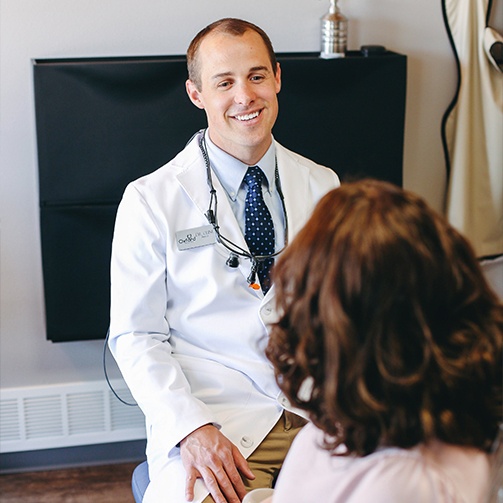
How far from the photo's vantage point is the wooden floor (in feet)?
8.83

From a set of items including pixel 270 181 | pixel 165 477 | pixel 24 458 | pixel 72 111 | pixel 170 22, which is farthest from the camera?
pixel 24 458

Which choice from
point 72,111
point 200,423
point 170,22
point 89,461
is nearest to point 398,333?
point 200,423

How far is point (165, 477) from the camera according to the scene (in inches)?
67.9

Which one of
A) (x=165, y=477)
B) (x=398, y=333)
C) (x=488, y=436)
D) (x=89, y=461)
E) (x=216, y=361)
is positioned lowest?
(x=89, y=461)

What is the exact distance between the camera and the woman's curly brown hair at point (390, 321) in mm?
991

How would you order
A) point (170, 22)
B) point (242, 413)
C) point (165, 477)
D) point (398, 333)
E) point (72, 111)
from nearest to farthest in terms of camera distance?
point (398, 333)
point (165, 477)
point (242, 413)
point (72, 111)
point (170, 22)

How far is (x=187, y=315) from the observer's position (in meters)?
1.91

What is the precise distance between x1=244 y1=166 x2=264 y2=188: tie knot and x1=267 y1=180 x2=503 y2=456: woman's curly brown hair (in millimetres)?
949

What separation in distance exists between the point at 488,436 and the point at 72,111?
1.64 metres

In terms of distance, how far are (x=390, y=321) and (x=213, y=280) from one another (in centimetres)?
93

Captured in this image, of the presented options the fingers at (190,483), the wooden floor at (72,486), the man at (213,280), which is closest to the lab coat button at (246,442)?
the man at (213,280)

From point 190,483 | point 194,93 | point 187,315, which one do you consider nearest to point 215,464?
point 190,483

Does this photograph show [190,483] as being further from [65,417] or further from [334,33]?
[334,33]

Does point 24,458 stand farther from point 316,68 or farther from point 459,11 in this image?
point 459,11
